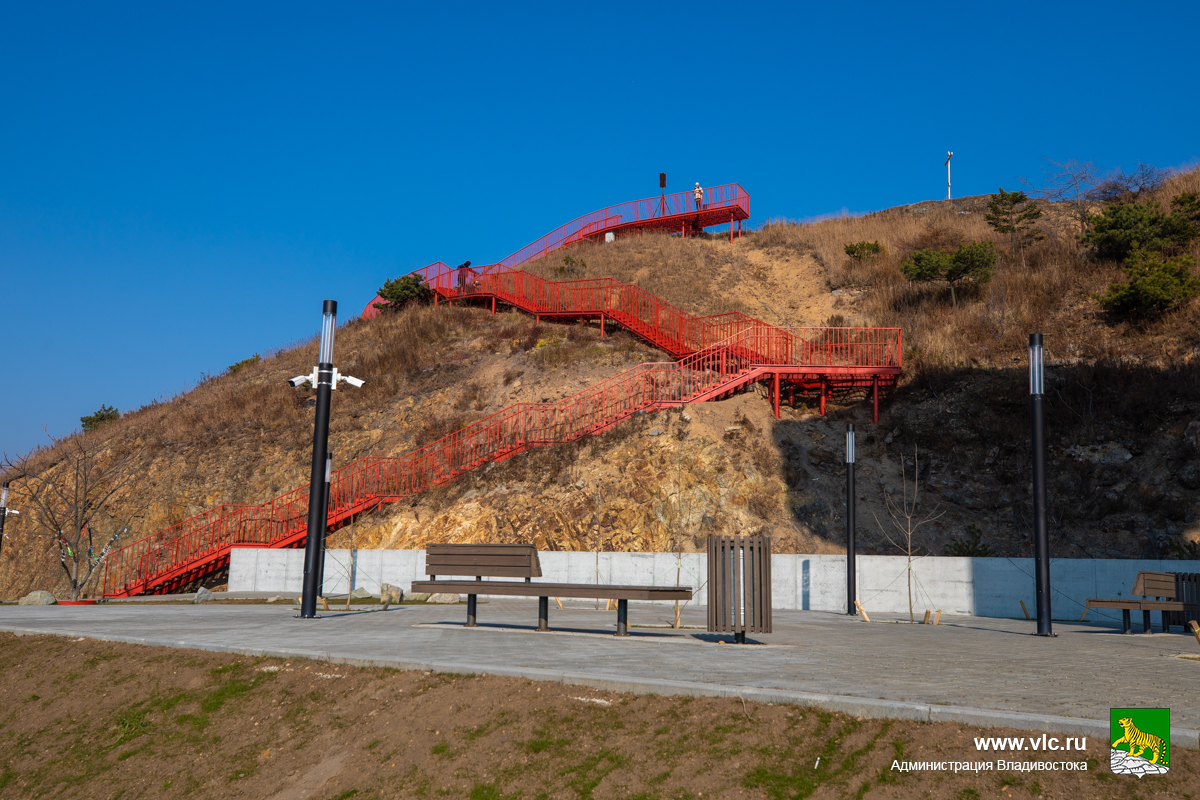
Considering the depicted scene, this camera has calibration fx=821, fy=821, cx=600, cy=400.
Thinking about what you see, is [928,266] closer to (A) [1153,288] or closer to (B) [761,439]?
(A) [1153,288]

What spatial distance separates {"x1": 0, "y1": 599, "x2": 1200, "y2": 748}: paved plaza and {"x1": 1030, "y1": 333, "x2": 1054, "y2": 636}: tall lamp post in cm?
58

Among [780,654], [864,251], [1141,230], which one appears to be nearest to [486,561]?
[780,654]

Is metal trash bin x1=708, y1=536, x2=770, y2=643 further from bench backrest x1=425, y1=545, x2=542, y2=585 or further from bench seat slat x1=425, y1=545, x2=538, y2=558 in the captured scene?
bench seat slat x1=425, y1=545, x2=538, y2=558

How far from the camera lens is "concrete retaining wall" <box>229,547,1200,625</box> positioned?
1669cm

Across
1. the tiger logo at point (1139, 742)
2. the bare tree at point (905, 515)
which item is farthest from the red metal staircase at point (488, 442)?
the tiger logo at point (1139, 742)

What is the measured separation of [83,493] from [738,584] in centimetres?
2601

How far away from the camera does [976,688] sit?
6496 millimetres

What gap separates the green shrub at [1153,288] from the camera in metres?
24.4

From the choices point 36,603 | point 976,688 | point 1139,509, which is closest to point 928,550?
point 1139,509

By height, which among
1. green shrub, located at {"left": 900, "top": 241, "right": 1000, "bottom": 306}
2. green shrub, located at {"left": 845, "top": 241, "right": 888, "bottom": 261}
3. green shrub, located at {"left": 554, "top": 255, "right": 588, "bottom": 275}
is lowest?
green shrub, located at {"left": 900, "top": 241, "right": 1000, "bottom": 306}

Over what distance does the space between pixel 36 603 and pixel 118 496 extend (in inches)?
475

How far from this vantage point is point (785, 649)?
31.4 ft

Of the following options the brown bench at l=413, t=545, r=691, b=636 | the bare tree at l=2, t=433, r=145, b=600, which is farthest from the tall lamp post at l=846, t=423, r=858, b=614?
the bare tree at l=2, t=433, r=145, b=600

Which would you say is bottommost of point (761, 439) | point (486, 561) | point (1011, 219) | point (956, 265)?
point (486, 561)
